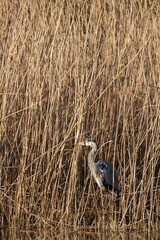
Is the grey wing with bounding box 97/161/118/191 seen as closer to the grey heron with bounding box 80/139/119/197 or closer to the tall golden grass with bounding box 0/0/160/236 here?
the grey heron with bounding box 80/139/119/197

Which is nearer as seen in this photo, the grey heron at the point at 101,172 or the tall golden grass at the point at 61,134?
the tall golden grass at the point at 61,134

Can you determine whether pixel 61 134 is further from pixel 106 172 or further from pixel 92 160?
pixel 106 172

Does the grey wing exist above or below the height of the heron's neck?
below

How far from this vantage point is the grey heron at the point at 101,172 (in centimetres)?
348

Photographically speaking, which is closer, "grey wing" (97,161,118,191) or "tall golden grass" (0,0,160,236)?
"tall golden grass" (0,0,160,236)

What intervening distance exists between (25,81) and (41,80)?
0.21 metres

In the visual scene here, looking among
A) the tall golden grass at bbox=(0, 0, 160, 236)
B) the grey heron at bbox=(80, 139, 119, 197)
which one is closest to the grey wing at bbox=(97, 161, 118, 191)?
the grey heron at bbox=(80, 139, 119, 197)

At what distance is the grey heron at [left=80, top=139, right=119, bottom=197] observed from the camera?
348 cm

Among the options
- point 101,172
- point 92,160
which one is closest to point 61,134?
point 92,160

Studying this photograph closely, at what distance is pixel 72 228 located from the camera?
3.18 metres

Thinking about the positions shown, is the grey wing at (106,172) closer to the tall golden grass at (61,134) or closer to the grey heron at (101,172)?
the grey heron at (101,172)

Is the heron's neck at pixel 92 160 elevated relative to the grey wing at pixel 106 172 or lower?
elevated

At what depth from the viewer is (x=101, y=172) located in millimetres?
3568

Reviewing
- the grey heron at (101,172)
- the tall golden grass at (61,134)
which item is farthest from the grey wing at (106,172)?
the tall golden grass at (61,134)
